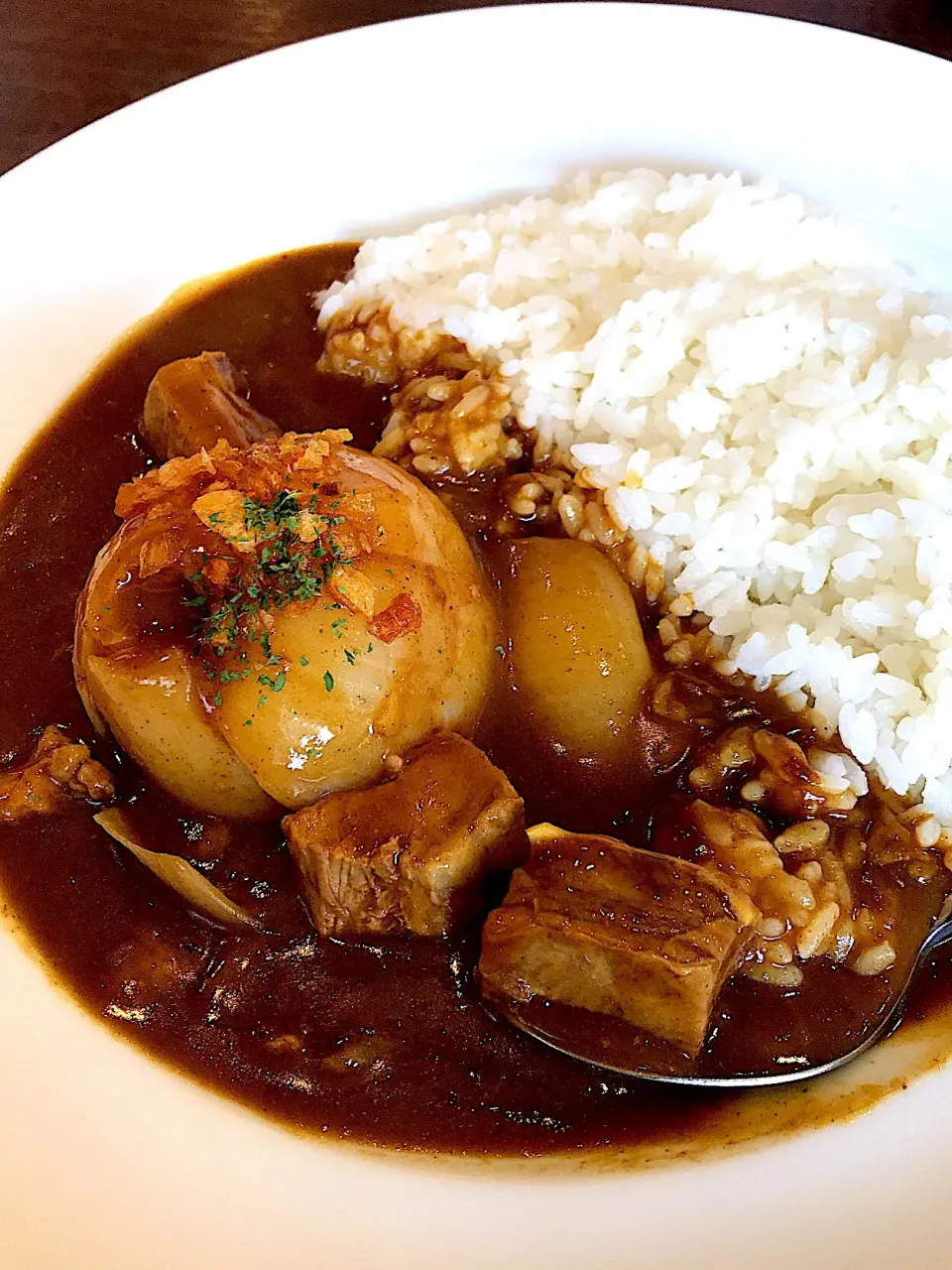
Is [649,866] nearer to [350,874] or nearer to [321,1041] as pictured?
[350,874]

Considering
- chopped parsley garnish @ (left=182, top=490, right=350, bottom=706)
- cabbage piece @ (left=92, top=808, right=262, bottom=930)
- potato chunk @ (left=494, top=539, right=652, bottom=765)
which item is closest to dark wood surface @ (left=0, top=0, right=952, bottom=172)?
chopped parsley garnish @ (left=182, top=490, right=350, bottom=706)

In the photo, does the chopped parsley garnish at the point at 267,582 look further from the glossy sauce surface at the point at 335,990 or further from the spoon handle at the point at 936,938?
the spoon handle at the point at 936,938

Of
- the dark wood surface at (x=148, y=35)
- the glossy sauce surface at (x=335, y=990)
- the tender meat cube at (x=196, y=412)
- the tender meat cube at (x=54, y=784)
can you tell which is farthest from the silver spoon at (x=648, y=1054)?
the dark wood surface at (x=148, y=35)

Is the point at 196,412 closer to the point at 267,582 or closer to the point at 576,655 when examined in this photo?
the point at 267,582

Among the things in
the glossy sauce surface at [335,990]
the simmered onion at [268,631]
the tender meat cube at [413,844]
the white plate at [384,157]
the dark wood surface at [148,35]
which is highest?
the dark wood surface at [148,35]

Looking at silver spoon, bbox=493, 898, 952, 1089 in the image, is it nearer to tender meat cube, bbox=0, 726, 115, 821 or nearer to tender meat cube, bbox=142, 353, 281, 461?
tender meat cube, bbox=0, 726, 115, 821

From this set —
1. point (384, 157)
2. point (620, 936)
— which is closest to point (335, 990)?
point (620, 936)
